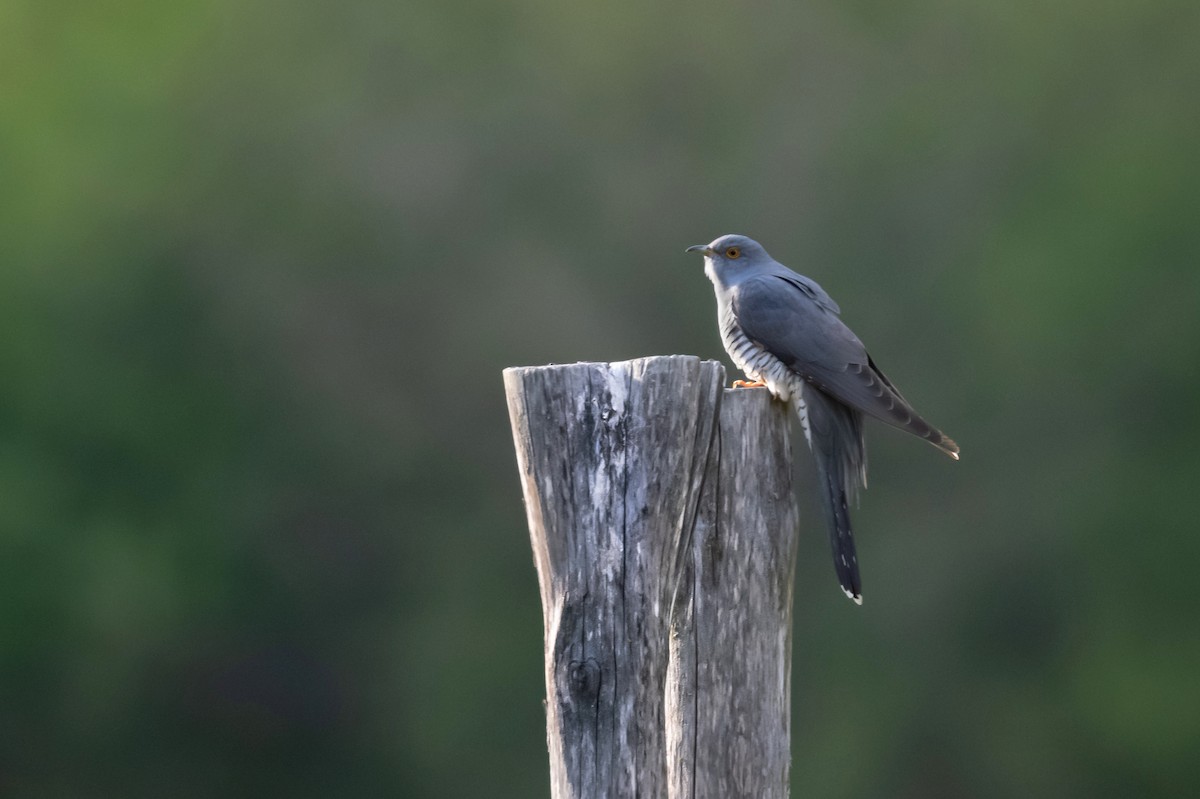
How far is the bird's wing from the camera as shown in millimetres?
3080

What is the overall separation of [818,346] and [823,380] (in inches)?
4.8

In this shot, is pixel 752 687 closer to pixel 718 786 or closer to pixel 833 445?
pixel 718 786

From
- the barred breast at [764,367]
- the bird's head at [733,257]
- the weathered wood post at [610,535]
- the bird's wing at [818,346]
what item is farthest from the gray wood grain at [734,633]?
the bird's head at [733,257]

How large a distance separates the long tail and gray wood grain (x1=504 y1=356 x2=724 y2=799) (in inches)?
34.7

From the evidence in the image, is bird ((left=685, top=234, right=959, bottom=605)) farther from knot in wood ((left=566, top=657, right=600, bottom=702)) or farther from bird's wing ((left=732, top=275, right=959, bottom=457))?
knot in wood ((left=566, top=657, right=600, bottom=702))

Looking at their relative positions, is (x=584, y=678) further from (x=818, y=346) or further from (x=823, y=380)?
(x=818, y=346)

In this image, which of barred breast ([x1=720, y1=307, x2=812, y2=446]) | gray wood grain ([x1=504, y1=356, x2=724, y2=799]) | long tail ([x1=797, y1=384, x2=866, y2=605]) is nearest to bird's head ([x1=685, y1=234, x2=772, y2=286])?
barred breast ([x1=720, y1=307, x2=812, y2=446])

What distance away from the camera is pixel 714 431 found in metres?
2.29

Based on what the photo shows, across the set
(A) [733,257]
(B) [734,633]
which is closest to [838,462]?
(B) [734,633]

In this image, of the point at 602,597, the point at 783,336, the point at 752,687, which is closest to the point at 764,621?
the point at 752,687

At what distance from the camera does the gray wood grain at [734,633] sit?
241 centimetres

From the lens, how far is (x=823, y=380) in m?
3.11

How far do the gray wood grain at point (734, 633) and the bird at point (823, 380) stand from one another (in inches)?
15.5

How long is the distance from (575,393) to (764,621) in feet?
2.53
